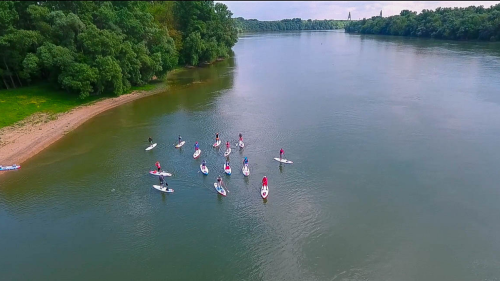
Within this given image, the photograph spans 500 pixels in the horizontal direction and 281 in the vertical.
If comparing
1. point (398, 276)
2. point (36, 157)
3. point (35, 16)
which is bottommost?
point (398, 276)

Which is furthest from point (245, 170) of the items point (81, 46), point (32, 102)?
point (81, 46)

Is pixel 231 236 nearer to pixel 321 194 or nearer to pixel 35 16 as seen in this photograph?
pixel 321 194

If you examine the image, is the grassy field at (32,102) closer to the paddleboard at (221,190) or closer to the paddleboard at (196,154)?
the paddleboard at (196,154)

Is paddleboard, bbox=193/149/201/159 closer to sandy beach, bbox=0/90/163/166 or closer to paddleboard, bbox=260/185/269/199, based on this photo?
paddleboard, bbox=260/185/269/199

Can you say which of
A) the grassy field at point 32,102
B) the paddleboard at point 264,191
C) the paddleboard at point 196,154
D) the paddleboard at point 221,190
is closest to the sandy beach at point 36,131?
the grassy field at point 32,102

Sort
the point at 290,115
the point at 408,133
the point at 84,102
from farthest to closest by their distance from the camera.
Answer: the point at 84,102 < the point at 290,115 < the point at 408,133

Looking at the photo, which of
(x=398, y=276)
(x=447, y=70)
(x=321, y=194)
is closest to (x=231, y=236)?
(x=321, y=194)

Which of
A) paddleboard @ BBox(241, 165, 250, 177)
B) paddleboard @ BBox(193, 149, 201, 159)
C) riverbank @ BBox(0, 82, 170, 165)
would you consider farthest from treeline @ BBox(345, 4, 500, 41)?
riverbank @ BBox(0, 82, 170, 165)

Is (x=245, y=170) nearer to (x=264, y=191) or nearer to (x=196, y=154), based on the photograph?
(x=264, y=191)
